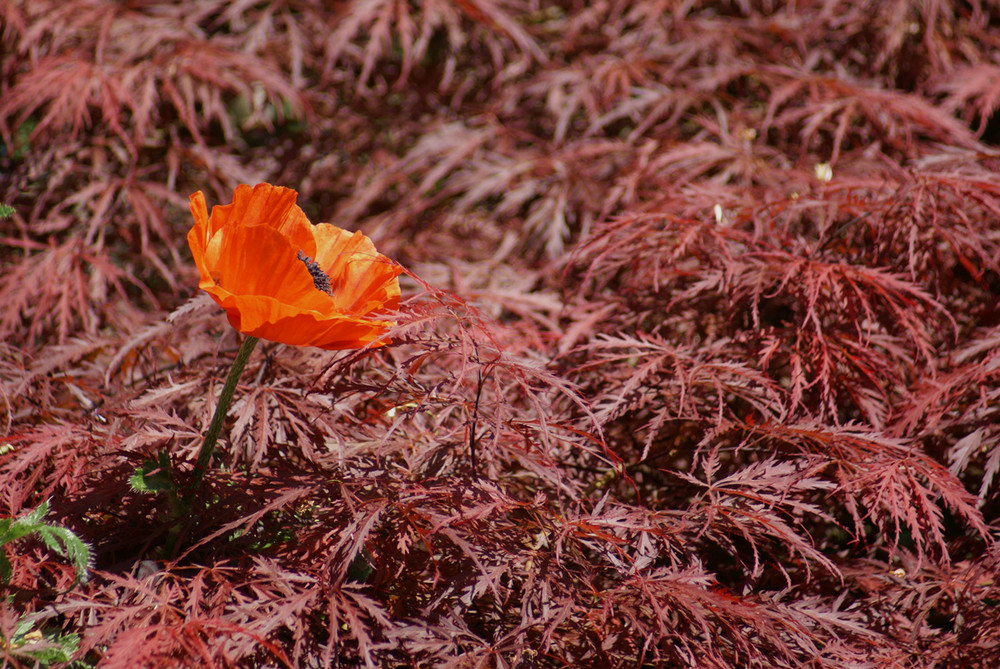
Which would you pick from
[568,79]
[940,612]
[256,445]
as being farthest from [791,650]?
[568,79]

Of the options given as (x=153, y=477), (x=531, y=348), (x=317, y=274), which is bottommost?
(x=531, y=348)

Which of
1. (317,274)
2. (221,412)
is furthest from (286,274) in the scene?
(221,412)

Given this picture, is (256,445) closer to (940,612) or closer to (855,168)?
(940,612)

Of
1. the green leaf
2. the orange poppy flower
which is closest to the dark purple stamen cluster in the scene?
the orange poppy flower

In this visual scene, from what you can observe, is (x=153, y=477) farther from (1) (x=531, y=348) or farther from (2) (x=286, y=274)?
(1) (x=531, y=348)

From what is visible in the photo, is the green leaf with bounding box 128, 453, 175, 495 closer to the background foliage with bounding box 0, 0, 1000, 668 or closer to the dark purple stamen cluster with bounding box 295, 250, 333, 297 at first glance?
the background foliage with bounding box 0, 0, 1000, 668

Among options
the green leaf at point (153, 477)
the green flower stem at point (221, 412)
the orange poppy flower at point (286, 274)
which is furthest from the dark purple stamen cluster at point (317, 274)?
the green leaf at point (153, 477)
